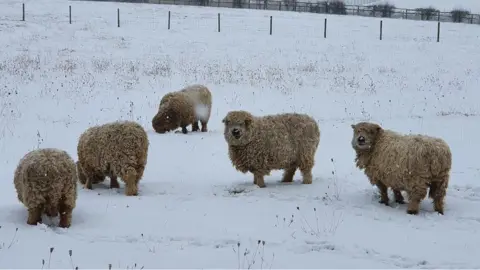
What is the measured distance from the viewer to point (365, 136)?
28.4ft

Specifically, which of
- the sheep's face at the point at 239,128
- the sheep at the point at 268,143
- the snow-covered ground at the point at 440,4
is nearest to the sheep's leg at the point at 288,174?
the sheep at the point at 268,143

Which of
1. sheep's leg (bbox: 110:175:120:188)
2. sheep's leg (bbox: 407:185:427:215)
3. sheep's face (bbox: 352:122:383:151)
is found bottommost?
sheep's leg (bbox: 110:175:120:188)

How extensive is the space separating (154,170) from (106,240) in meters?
4.39

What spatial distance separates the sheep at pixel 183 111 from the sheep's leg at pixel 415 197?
27.6 feet

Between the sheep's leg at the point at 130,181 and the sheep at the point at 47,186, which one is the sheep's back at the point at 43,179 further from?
the sheep's leg at the point at 130,181

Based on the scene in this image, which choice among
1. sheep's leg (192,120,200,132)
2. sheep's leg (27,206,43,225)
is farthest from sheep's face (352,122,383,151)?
sheep's leg (192,120,200,132)

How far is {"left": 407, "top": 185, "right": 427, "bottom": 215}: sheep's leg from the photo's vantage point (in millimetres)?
7711

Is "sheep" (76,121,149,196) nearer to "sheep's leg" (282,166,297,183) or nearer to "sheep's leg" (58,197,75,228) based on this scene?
"sheep's leg" (58,197,75,228)

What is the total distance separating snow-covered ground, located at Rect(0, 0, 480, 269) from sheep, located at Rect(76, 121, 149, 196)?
335 millimetres

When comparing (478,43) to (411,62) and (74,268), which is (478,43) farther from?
(74,268)

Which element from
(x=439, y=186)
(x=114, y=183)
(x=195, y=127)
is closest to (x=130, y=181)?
(x=114, y=183)

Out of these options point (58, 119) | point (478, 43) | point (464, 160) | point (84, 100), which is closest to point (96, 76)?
point (84, 100)

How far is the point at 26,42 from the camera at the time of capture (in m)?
29.1

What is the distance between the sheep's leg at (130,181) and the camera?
868cm
